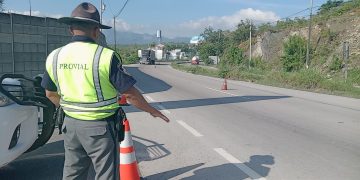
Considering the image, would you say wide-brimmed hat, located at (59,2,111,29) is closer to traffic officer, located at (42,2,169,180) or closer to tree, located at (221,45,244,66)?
traffic officer, located at (42,2,169,180)

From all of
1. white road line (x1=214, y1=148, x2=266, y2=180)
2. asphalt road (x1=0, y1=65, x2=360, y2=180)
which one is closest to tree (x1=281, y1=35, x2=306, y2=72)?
asphalt road (x1=0, y1=65, x2=360, y2=180)

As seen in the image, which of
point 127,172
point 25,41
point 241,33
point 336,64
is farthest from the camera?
point 241,33

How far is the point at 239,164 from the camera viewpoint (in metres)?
6.43

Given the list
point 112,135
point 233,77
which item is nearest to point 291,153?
point 112,135

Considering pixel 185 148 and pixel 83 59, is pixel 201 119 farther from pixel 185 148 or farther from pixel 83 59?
pixel 83 59

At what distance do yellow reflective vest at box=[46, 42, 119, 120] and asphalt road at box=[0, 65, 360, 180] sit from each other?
8.28ft

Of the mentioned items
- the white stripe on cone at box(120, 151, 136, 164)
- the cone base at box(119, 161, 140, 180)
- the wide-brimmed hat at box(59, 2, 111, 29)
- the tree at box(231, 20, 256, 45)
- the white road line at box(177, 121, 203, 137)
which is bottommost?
the white road line at box(177, 121, 203, 137)

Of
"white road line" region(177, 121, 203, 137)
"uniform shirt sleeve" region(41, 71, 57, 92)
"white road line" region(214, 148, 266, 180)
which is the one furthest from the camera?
"white road line" region(177, 121, 203, 137)

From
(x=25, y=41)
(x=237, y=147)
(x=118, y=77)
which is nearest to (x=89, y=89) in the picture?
(x=118, y=77)

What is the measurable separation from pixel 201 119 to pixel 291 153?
405 centimetres

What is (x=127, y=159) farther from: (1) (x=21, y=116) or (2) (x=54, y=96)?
(2) (x=54, y=96)

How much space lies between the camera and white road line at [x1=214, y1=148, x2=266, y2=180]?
580 cm

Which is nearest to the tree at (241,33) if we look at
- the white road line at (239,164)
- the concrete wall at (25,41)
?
the concrete wall at (25,41)

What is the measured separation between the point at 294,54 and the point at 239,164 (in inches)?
1459
